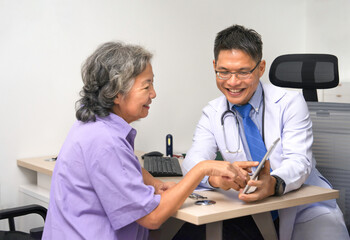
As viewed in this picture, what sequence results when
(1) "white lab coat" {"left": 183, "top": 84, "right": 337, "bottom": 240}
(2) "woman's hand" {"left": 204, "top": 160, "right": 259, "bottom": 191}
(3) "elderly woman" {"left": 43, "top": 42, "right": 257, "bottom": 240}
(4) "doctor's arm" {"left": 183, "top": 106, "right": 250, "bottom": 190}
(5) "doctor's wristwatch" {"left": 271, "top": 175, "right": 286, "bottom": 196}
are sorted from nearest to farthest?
1. (3) "elderly woman" {"left": 43, "top": 42, "right": 257, "bottom": 240}
2. (2) "woman's hand" {"left": 204, "top": 160, "right": 259, "bottom": 191}
3. (5) "doctor's wristwatch" {"left": 271, "top": 175, "right": 286, "bottom": 196}
4. (1) "white lab coat" {"left": 183, "top": 84, "right": 337, "bottom": 240}
5. (4) "doctor's arm" {"left": 183, "top": 106, "right": 250, "bottom": 190}

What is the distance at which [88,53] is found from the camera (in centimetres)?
293

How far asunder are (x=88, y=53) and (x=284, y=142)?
153cm

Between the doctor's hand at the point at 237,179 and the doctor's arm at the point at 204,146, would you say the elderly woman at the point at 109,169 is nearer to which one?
the doctor's hand at the point at 237,179

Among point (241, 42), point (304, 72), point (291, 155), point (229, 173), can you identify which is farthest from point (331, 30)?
point (229, 173)

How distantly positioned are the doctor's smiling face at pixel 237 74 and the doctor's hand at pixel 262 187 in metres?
0.42

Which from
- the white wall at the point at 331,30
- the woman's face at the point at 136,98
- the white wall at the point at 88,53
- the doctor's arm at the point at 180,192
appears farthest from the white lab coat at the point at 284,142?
the white wall at the point at 331,30

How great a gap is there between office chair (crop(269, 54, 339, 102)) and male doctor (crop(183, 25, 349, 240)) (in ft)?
2.08

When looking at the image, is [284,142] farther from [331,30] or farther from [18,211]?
[331,30]

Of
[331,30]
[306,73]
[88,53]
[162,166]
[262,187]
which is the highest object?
[331,30]

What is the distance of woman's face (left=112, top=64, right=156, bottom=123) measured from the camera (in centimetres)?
153

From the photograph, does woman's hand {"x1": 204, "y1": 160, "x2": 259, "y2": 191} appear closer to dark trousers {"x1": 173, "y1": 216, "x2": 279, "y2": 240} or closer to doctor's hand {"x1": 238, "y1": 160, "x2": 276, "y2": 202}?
doctor's hand {"x1": 238, "y1": 160, "x2": 276, "y2": 202}

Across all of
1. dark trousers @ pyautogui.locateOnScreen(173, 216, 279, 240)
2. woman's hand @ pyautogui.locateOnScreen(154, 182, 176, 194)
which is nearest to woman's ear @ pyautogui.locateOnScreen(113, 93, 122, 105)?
woman's hand @ pyautogui.locateOnScreen(154, 182, 176, 194)

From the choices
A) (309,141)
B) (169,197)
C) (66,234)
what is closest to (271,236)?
(309,141)

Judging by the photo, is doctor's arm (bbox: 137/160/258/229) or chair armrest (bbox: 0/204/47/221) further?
chair armrest (bbox: 0/204/47/221)
